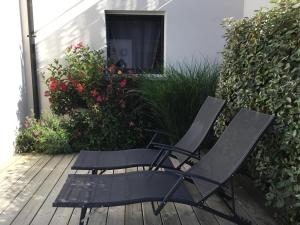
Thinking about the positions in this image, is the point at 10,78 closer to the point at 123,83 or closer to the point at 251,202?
the point at 123,83

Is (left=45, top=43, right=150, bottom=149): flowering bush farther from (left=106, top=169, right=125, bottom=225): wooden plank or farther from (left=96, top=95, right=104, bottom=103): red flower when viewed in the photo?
(left=106, top=169, right=125, bottom=225): wooden plank

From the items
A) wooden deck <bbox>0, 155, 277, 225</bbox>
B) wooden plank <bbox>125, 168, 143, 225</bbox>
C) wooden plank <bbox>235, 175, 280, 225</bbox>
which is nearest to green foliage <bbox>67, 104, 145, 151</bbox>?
wooden deck <bbox>0, 155, 277, 225</bbox>

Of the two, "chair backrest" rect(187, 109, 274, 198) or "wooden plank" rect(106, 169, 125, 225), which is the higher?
"chair backrest" rect(187, 109, 274, 198)

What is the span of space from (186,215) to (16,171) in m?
2.31

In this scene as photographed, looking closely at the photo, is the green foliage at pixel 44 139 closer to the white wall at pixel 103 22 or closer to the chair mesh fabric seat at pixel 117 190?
the white wall at pixel 103 22

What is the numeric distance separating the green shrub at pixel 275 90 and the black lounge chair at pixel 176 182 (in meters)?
0.14

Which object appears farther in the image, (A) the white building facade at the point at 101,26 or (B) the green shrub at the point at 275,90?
(A) the white building facade at the point at 101,26

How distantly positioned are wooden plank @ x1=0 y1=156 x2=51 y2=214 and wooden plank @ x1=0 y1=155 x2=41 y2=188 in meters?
0.06

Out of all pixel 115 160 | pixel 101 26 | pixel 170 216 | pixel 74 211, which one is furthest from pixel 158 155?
pixel 101 26

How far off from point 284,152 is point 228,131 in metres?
0.56

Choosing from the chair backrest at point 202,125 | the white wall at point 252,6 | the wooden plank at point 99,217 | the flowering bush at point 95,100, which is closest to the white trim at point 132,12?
the flowering bush at point 95,100

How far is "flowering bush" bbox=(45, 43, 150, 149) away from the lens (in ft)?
15.6

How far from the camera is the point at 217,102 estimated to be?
3.27m

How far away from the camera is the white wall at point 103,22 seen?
5047 millimetres
